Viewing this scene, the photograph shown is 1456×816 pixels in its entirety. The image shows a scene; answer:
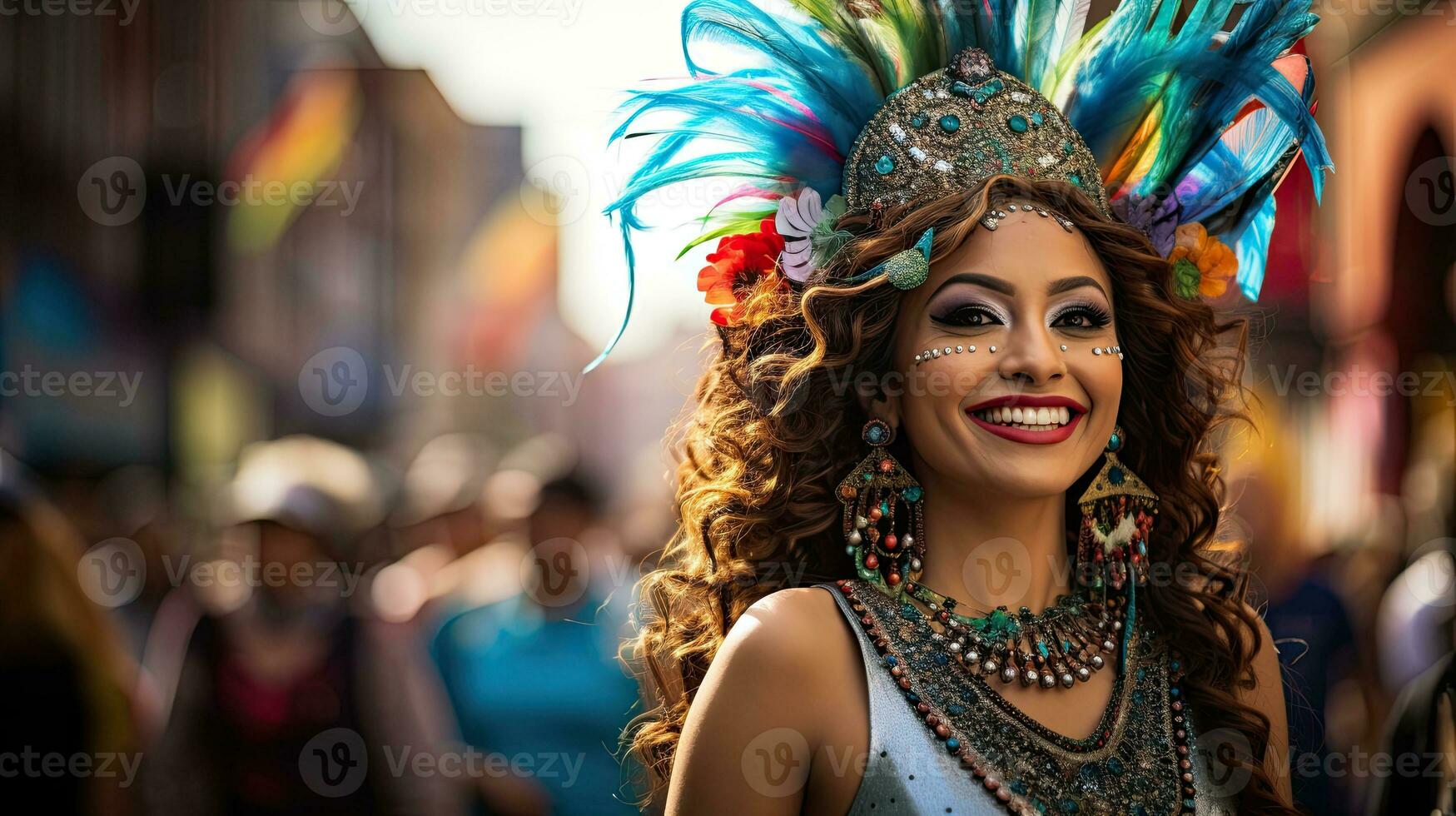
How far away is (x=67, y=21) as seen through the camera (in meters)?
8.81

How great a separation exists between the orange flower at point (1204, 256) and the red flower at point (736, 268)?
78 centimetres

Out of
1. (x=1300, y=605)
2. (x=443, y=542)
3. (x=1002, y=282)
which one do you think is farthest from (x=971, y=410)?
(x=443, y=542)

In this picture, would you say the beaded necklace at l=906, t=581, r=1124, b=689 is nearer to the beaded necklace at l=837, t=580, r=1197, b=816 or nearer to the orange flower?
the beaded necklace at l=837, t=580, r=1197, b=816

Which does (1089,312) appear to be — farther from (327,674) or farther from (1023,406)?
(327,674)

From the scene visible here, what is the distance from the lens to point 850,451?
7.11 feet

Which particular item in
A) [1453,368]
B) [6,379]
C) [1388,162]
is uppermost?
[1388,162]

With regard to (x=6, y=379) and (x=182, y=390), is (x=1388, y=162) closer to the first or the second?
(x=182, y=390)

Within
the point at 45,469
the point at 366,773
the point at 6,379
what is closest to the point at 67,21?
the point at 6,379

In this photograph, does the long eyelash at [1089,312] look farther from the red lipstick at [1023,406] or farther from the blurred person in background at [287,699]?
the blurred person in background at [287,699]

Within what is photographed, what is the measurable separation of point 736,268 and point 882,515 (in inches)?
23.1

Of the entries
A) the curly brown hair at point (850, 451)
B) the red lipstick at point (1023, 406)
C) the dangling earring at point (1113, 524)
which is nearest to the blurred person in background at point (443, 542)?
the curly brown hair at point (850, 451)

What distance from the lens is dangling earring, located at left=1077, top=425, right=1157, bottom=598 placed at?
2137mm

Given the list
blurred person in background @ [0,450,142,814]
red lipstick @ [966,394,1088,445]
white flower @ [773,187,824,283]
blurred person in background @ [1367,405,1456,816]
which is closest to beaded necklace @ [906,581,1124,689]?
red lipstick @ [966,394,1088,445]

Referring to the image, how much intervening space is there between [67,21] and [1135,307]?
9369 millimetres
